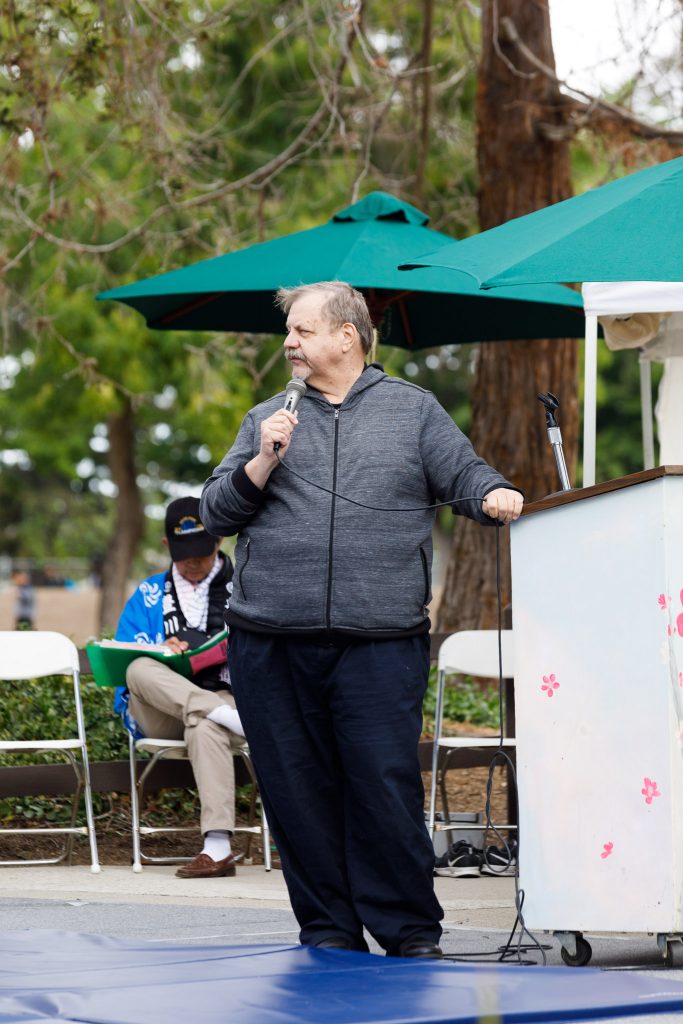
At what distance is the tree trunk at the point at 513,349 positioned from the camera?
10.9 metres

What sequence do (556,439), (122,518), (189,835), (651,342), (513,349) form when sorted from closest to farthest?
1. (556,439)
2. (651,342)
3. (189,835)
4. (513,349)
5. (122,518)

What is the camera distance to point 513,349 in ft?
36.5

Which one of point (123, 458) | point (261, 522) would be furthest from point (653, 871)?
point (123, 458)

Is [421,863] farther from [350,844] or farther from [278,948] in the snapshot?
[278,948]

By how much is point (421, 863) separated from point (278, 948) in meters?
0.51

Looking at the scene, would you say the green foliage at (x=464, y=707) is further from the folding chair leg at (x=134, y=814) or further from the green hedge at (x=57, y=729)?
the folding chair leg at (x=134, y=814)

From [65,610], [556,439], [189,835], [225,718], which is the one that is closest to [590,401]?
[556,439]

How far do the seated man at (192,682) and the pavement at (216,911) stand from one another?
29cm

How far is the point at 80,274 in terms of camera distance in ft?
62.5

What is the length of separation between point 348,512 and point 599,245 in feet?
3.71

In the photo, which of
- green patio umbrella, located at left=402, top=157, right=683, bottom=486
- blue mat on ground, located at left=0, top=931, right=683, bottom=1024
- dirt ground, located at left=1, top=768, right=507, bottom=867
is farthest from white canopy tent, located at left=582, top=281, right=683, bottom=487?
blue mat on ground, located at left=0, top=931, right=683, bottom=1024

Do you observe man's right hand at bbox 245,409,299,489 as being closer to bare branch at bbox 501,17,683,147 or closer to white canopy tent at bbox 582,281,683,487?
white canopy tent at bbox 582,281,683,487

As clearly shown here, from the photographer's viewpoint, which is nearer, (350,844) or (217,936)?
(350,844)

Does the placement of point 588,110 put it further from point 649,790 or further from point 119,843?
point 649,790
